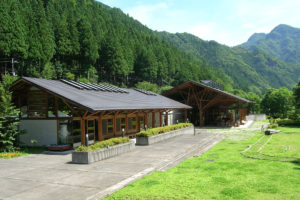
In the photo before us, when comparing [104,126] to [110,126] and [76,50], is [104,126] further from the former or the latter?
[76,50]

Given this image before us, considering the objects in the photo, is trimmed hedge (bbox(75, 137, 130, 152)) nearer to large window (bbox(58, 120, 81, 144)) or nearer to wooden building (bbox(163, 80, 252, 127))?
large window (bbox(58, 120, 81, 144))

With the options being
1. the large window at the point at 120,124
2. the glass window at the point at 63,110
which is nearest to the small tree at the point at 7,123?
the glass window at the point at 63,110

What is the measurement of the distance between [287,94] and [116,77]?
40.4m

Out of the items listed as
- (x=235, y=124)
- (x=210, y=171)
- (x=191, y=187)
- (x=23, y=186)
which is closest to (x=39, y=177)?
(x=23, y=186)

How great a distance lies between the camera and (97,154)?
12969 mm

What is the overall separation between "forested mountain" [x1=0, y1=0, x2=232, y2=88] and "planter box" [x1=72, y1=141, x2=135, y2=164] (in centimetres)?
2897

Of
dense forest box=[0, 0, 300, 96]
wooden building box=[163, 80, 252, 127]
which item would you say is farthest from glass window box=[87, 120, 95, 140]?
dense forest box=[0, 0, 300, 96]

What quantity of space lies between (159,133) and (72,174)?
36.3 ft

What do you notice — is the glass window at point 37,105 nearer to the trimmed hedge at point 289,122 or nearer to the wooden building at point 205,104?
the wooden building at point 205,104

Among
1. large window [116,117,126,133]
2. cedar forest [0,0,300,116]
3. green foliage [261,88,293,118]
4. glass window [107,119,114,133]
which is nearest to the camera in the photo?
glass window [107,119,114,133]

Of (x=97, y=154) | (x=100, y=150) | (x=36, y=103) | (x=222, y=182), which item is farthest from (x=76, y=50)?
(x=222, y=182)

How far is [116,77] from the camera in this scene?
225ft

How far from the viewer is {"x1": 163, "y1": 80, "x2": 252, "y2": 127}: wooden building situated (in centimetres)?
3656

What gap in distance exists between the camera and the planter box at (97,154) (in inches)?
489
